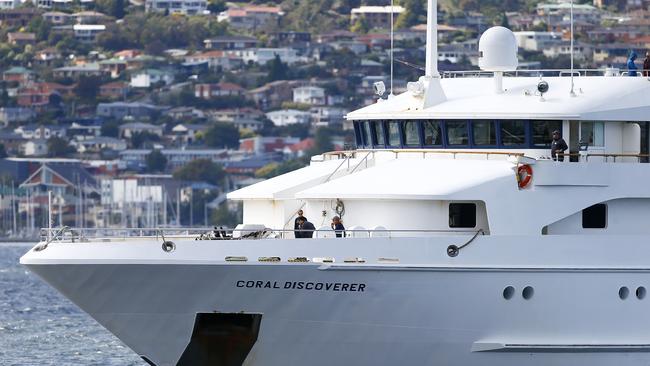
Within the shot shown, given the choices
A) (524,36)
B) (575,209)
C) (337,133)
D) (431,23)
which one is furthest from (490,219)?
(524,36)

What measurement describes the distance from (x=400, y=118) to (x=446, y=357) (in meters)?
4.38

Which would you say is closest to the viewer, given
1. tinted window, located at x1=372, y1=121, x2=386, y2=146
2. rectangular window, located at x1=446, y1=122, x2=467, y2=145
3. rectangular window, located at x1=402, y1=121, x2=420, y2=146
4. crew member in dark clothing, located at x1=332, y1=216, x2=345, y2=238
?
crew member in dark clothing, located at x1=332, y1=216, x2=345, y2=238

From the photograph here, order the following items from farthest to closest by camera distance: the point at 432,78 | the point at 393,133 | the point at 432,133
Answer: the point at 393,133 → the point at 432,78 → the point at 432,133

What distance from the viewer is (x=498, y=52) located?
36.7 meters

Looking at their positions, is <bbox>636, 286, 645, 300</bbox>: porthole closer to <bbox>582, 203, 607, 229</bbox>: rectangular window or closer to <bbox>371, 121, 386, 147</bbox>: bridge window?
<bbox>582, 203, 607, 229</bbox>: rectangular window

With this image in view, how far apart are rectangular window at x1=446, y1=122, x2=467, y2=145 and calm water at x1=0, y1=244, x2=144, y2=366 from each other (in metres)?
11.3

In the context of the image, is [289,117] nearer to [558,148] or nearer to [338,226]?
[558,148]

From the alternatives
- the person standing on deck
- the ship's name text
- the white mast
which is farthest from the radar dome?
the ship's name text

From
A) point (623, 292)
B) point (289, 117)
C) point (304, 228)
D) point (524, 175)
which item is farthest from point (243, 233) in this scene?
point (289, 117)

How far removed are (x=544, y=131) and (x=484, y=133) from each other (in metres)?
0.95

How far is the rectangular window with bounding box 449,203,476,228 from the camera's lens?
3450cm

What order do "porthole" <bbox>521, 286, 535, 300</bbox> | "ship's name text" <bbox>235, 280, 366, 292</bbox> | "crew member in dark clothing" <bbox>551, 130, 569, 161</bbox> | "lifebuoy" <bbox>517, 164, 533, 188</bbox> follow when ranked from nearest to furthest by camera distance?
"ship's name text" <bbox>235, 280, 366, 292</bbox>
"porthole" <bbox>521, 286, 535, 300</bbox>
"lifebuoy" <bbox>517, 164, 533, 188</bbox>
"crew member in dark clothing" <bbox>551, 130, 569, 161</bbox>

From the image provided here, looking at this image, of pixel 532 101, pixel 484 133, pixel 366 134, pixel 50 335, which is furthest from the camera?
pixel 50 335

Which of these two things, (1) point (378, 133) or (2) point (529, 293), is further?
(1) point (378, 133)
